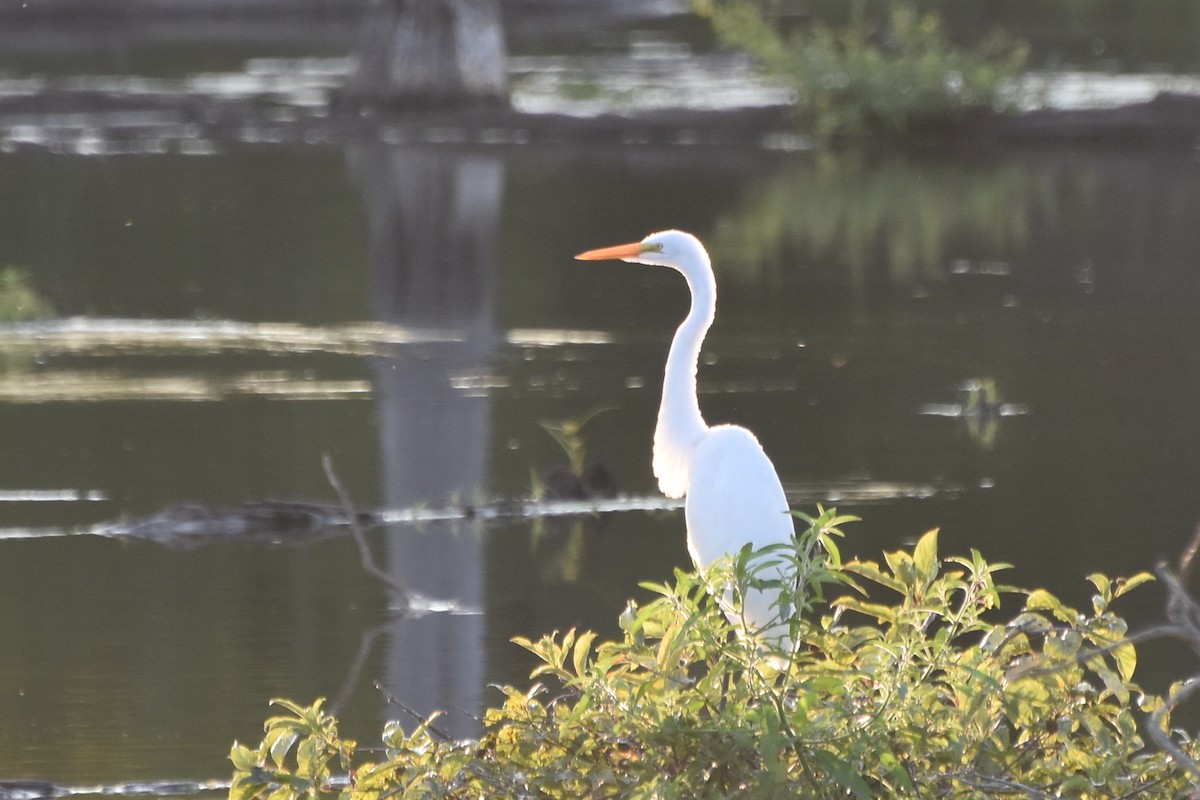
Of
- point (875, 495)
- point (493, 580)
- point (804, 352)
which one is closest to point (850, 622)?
point (875, 495)

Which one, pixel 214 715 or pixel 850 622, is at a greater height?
pixel 214 715

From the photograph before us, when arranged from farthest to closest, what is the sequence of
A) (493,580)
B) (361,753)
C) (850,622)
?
(850,622)
(493,580)
(361,753)

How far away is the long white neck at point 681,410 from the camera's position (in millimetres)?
5434

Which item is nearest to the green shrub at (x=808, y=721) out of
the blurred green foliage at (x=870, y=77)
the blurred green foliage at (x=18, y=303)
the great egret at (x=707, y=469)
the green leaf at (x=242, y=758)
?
the green leaf at (x=242, y=758)

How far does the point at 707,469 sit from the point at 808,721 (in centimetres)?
161

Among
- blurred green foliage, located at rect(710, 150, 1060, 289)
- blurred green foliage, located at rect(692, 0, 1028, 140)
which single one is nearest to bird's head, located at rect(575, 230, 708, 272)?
blurred green foliage, located at rect(710, 150, 1060, 289)

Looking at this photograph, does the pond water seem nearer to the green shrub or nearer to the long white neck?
the long white neck

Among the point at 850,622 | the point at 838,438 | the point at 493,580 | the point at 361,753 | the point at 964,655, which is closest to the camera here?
the point at 964,655

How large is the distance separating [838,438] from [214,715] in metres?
3.68

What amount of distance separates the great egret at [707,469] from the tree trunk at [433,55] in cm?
1477

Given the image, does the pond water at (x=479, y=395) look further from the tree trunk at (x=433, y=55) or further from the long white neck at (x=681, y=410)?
the tree trunk at (x=433, y=55)

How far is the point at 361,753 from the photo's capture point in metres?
4.93

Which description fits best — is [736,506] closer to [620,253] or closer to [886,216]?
[620,253]

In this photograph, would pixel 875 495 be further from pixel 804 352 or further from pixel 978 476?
pixel 804 352
